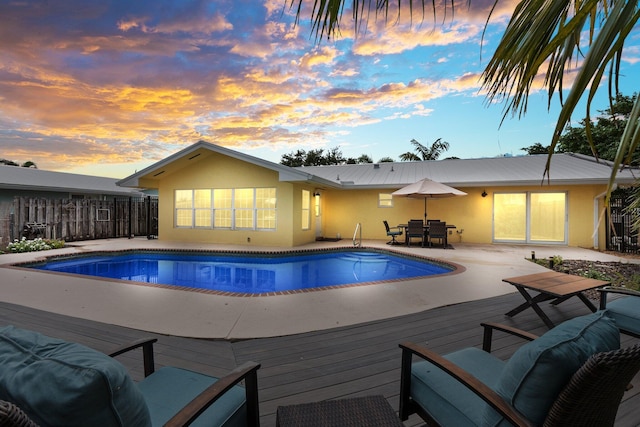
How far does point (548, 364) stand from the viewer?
4.01 ft

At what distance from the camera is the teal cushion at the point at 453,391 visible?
5.19 feet

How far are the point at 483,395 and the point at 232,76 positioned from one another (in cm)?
1095

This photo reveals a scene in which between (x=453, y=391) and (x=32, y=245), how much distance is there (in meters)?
13.4

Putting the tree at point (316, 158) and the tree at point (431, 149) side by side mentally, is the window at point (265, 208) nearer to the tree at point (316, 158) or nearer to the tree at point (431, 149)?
the tree at point (431, 149)

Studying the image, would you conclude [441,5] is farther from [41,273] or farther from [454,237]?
[454,237]

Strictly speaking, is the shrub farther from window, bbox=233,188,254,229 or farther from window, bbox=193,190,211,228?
window, bbox=233,188,254,229

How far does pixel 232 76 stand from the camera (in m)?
10.2

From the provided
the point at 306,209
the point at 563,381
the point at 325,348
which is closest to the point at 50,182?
the point at 306,209

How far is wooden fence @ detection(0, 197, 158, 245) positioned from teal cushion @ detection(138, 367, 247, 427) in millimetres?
12561

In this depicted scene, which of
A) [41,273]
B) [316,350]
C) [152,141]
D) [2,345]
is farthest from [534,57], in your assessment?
[152,141]

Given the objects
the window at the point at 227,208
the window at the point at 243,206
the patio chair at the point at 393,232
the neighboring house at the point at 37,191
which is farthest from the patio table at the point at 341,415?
the neighboring house at the point at 37,191

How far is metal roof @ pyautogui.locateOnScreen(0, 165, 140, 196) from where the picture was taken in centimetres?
1198

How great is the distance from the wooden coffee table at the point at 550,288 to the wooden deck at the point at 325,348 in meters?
0.18

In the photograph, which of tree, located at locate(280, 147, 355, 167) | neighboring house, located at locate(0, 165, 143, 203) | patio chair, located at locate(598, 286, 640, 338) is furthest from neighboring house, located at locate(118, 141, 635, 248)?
tree, located at locate(280, 147, 355, 167)
